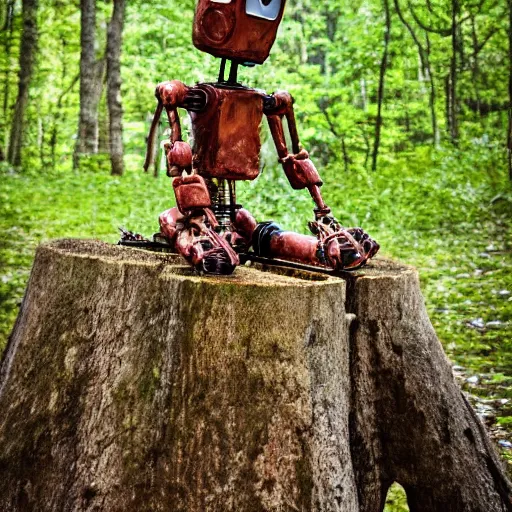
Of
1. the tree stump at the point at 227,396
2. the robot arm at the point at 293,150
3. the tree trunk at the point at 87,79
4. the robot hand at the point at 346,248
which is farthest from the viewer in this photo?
the tree trunk at the point at 87,79

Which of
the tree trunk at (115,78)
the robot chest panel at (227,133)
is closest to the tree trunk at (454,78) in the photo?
the tree trunk at (115,78)

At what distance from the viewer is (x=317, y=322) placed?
2.05 metres

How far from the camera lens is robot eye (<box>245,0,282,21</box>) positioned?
253 centimetres

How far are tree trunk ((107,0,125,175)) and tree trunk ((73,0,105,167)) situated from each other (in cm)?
48

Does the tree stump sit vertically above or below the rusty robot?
below

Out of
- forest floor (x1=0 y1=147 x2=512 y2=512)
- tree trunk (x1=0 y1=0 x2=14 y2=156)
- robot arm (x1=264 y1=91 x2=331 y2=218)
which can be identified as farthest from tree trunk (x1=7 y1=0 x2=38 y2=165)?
robot arm (x1=264 y1=91 x2=331 y2=218)

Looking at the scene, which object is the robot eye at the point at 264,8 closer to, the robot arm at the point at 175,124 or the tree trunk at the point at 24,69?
the robot arm at the point at 175,124

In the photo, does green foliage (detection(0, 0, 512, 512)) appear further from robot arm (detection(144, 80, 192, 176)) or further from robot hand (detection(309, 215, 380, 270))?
robot arm (detection(144, 80, 192, 176))

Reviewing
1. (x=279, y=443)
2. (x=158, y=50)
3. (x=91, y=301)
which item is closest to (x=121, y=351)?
(x=91, y=301)

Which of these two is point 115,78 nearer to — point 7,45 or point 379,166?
point 7,45

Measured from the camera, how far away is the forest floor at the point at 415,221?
4.36 m

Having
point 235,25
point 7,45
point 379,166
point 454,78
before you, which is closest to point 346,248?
point 235,25

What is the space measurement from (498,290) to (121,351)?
Answer: 3823mm

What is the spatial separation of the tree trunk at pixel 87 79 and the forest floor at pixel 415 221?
1.29 meters
